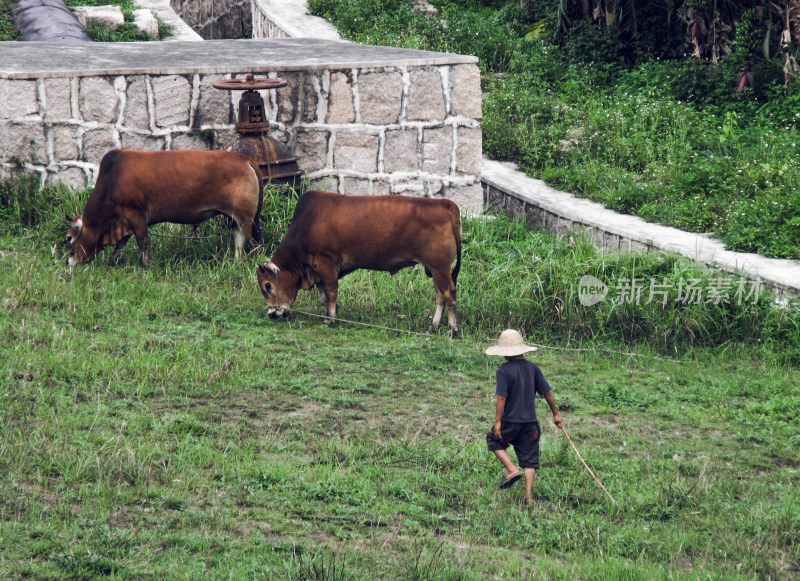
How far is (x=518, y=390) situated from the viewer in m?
7.62

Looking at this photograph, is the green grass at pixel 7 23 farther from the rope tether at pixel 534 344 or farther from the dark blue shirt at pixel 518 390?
the dark blue shirt at pixel 518 390

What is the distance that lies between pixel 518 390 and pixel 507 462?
1.46 feet

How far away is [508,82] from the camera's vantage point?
17188mm

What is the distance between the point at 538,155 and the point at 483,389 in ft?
20.5

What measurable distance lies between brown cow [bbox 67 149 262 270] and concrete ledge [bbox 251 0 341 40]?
7.35 meters

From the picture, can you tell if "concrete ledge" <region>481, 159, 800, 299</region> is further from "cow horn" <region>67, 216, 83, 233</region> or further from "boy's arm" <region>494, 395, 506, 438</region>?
"cow horn" <region>67, 216, 83, 233</region>

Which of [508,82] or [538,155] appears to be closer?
[538,155]

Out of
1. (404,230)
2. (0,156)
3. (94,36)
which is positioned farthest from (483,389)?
(94,36)

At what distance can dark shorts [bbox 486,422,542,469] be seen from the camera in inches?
299

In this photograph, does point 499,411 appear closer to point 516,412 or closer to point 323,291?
Result: point 516,412

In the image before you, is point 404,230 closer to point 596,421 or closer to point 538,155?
point 596,421

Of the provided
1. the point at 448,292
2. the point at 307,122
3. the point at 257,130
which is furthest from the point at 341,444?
the point at 307,122

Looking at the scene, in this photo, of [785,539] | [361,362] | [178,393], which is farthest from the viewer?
[361,362]

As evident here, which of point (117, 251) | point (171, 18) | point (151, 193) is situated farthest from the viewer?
point (171, 18)
